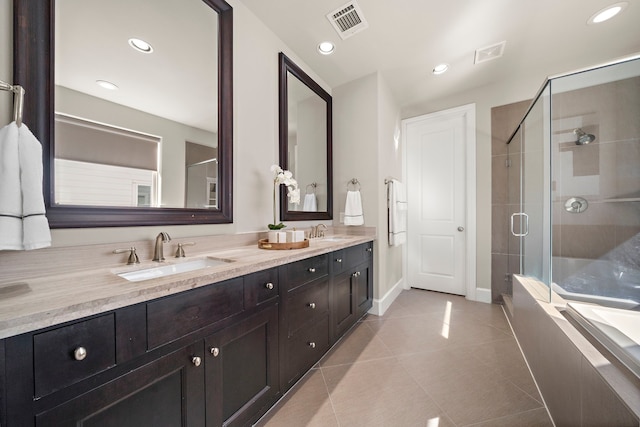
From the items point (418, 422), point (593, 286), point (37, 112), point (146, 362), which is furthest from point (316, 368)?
point (593, 286)

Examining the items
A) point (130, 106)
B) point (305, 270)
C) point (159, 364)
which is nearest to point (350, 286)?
point (305, 270)

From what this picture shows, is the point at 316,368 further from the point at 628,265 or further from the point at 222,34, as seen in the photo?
the point at 628,265

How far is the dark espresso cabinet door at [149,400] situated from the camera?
1.98 ft

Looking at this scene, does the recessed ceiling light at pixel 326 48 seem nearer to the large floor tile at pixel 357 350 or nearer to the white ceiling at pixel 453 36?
the white ceiling at pixel 453 36

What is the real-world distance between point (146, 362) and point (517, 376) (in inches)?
82.9

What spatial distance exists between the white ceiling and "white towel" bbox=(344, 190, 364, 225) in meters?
1.34

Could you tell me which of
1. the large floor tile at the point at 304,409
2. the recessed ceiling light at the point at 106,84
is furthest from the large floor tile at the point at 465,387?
the recessed ceiling light at the point at 106,84

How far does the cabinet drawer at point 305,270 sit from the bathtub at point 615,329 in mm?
1354

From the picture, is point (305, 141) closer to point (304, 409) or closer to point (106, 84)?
point (106, 84)

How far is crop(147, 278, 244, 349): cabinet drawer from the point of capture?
76cm

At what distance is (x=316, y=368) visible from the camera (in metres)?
1.65

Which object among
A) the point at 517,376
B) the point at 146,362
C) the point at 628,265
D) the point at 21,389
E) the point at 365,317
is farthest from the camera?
the point at 365,317

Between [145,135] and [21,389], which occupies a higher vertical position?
[145,135]

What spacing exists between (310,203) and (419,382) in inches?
66.1
